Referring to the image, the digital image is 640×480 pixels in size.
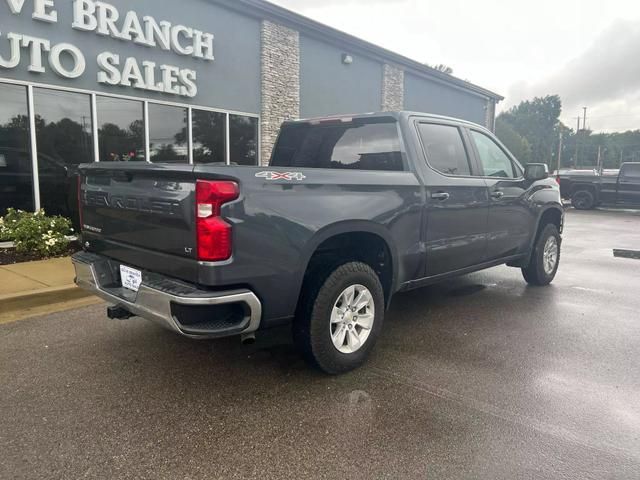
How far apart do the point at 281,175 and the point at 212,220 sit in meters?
0.55

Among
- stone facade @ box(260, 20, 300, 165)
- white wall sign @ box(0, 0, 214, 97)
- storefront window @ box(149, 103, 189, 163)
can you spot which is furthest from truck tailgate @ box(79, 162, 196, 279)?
stone facade @ box(260, 20, 300, 165)

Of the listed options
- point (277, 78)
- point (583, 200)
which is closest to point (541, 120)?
point (583, 200)

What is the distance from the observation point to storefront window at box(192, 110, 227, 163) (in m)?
10.4

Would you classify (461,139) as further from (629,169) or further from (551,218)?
Answer: (629,169)

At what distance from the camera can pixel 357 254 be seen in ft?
12.9

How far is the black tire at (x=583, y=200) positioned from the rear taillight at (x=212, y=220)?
62.9 feet

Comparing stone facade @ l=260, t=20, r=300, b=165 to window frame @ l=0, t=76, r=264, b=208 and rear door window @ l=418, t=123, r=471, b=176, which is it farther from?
rear door window @ l=418, t=123, r=471, b=176

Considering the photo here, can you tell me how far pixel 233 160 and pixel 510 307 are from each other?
756 cm

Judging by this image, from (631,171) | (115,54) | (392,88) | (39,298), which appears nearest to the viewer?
(39,298)

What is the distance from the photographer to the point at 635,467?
2557mm

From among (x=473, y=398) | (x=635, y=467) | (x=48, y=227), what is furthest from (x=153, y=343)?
(x=48, y=227)

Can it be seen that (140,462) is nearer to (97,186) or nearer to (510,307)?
(97,186)

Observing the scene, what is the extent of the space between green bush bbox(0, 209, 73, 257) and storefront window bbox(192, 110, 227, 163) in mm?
3672

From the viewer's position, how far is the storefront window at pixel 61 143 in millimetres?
8016
